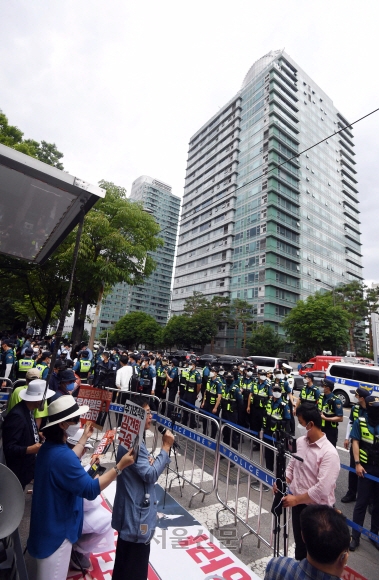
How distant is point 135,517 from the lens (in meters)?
2.33

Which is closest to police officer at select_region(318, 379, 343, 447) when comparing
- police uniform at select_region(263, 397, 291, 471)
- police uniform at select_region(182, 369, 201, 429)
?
police uniform at select_region(263, 397, 291, 471)

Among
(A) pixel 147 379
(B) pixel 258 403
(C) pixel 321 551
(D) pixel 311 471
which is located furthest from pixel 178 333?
(C) pixel 321 551

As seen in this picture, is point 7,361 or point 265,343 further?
point 265,343

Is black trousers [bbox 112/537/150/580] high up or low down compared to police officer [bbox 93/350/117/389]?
down

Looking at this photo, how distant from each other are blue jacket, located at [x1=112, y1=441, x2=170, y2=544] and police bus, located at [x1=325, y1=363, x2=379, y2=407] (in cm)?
1511

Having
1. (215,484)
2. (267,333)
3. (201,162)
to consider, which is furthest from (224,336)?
(215,484)

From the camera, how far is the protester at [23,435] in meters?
3.14

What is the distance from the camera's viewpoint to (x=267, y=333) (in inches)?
1758

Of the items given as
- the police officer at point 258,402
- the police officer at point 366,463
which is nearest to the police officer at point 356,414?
the police officer at point 366,463

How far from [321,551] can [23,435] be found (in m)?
3.01

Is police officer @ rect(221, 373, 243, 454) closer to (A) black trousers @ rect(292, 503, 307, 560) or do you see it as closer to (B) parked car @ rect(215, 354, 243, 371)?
(A) black trousers @ rect(292, 503, 307, 560)

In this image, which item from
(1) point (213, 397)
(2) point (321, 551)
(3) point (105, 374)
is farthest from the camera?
(3) point (105, 374)

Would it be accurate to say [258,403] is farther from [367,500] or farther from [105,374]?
[105,374]

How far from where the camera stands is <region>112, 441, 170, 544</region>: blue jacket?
2.31 metres
